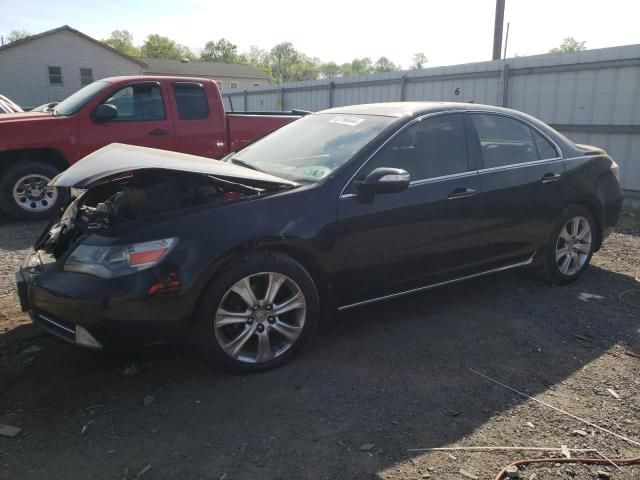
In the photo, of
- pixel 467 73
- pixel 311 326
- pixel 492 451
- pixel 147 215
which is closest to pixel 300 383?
pixel 311 326

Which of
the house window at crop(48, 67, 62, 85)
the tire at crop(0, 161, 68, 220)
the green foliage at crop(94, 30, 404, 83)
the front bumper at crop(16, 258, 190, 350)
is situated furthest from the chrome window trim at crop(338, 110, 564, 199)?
the green foliage at crop(94, 30, 404, 83)

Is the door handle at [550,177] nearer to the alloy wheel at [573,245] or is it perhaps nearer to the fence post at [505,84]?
the alloy wheel at [573,245]

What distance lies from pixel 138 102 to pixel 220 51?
96.3 metres

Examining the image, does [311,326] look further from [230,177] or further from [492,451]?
[492,451]

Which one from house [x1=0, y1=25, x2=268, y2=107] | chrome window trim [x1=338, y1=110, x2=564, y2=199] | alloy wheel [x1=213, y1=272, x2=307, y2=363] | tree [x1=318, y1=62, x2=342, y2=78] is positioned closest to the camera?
alloy wheel [x1=213, y1=272, x2=307, y2=363]

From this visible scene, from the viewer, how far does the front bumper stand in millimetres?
2937

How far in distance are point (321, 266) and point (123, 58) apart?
36012mm

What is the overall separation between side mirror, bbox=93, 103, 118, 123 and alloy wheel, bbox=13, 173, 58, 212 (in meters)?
1.10

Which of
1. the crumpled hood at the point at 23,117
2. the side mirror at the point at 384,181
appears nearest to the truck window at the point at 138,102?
the crumpled hood at the point at 23,117

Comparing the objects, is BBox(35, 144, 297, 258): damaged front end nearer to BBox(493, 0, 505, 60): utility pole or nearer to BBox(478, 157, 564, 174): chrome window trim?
BBox(478, 157, 564, 174): chrome window trim

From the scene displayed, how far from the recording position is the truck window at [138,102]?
303 inches

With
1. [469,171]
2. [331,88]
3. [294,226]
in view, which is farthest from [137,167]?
[331,88]

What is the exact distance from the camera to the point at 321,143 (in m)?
4.08

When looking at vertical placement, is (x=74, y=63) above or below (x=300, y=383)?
above
